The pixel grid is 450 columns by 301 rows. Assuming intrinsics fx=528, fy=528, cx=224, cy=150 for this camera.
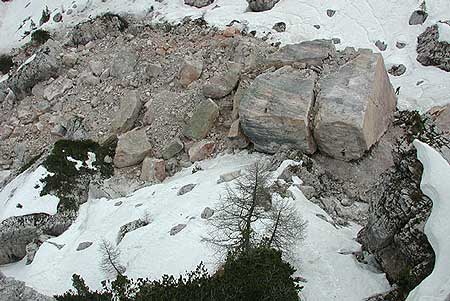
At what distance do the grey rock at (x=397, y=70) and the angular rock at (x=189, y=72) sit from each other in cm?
905

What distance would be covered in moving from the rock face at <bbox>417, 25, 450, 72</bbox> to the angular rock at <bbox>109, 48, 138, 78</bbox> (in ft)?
46.9

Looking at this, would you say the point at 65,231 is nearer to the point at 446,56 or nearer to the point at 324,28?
the point at 324,28

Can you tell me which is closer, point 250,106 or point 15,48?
point 250,106

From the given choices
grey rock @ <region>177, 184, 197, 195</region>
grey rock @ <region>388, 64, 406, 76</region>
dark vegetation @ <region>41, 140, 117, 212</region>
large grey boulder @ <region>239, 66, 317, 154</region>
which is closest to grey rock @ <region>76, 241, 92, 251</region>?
dark vegetation @ <region>41, 140, 117, 212</region>

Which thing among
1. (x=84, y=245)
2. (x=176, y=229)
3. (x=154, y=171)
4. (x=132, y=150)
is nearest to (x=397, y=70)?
(x=154, y=171)

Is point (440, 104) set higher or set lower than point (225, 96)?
lower

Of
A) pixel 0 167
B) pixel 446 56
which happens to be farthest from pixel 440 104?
pixel 0 167

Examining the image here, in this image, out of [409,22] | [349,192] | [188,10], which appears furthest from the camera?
[188,10]

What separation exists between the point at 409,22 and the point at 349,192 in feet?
34.7

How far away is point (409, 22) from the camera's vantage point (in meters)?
25.9

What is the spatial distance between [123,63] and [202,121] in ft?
22.7

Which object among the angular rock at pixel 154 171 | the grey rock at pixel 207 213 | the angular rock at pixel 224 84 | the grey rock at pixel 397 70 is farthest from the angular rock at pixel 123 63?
the grey rock at pixel 397 70

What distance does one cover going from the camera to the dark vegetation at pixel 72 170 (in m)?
22.6

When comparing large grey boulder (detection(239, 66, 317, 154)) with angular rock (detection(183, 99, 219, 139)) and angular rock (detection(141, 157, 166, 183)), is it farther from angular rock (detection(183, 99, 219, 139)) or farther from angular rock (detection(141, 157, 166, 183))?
angular rock (detection(141, 157, 166, 183))
